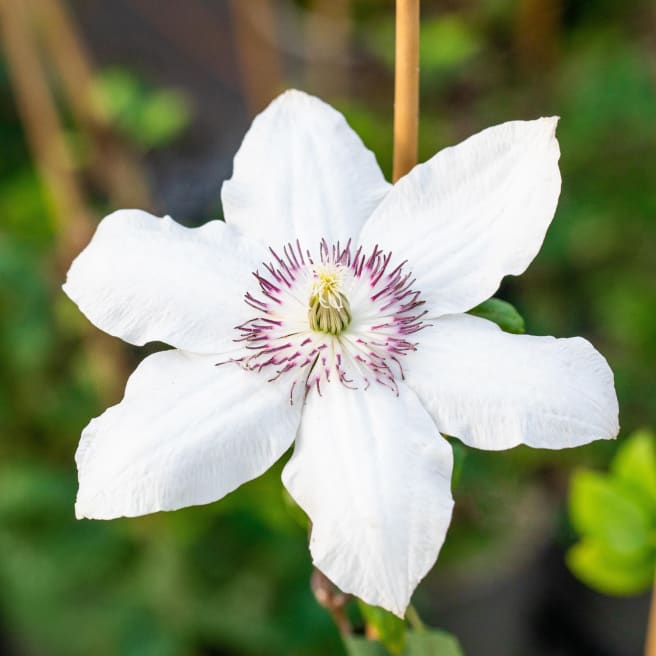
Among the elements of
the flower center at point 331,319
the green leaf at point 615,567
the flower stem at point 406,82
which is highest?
the flower stem at point 406,82

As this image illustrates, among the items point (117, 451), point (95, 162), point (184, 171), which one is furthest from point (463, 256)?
point (184, 171)

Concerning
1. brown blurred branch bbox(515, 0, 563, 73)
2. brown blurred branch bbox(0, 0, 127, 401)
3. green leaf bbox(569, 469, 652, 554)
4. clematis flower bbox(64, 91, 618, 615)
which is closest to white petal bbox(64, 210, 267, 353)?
clematis flower bbox(64, 91, 618, 615)

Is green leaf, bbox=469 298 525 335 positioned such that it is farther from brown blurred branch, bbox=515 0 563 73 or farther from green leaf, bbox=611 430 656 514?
brown blurred branch, bbox=515 0 563 73

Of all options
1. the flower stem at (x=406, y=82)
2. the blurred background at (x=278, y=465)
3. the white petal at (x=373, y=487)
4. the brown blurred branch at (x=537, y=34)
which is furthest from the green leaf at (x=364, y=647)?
the brown blurred branch at (x=537, y=34)

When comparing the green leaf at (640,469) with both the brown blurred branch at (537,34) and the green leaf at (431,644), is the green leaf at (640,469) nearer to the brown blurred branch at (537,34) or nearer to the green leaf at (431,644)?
the green leaf at (431,644)

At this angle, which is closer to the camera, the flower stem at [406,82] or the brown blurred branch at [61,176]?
the flower stem at [406,82]

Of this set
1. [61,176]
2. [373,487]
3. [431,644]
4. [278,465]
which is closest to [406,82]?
[373,487]

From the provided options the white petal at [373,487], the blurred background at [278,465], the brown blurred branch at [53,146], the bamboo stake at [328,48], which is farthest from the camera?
the bamboo stake at [328,48]

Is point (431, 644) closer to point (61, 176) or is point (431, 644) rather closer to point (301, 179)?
point (301, 179)
